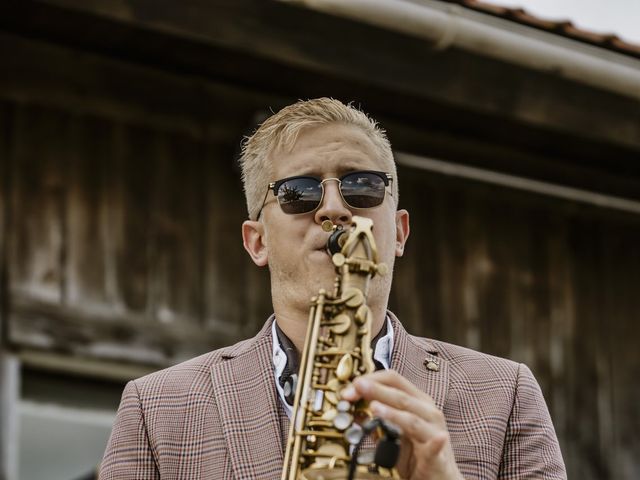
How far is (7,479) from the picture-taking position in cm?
807

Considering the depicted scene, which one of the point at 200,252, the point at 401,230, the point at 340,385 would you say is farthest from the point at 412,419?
the point at 200,252

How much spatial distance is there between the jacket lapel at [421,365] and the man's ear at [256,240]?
449 mm

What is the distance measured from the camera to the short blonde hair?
458 cm

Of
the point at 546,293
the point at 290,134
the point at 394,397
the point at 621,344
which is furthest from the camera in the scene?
the point at 621,344

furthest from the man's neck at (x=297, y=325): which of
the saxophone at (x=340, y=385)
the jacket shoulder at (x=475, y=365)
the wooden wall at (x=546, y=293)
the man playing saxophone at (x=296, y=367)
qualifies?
the wooden wall at (x=546, y=293)

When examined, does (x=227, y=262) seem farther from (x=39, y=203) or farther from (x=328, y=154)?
(x=328, y=154)

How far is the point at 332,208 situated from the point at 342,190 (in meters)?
0.08

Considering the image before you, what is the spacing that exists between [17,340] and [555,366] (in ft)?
11.4

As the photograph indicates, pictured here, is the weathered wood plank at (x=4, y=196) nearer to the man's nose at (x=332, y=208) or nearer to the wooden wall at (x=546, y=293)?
the wooden wall at (x=546, y=293)

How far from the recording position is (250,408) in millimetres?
4285

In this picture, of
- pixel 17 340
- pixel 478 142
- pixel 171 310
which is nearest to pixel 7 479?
pixel 17 340

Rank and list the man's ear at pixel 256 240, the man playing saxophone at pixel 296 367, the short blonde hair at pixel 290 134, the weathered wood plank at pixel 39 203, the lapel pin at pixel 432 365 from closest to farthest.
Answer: the man playing saxophone at pixel 296 367
the lapel pin at pixel 432 365
the short blonde hair at pixel 290 134
the man's ear at pixel 256 240
the weathered wood plank at pixel 39 203

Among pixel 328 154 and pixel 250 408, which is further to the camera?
pixel 328 154

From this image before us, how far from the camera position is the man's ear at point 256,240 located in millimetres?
4695
